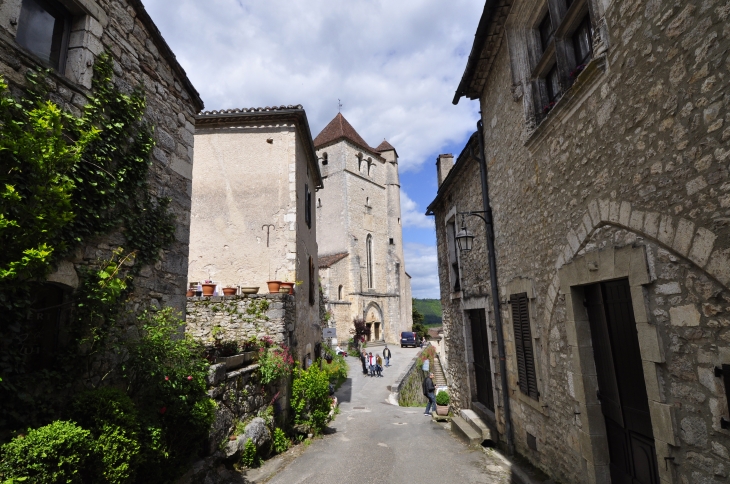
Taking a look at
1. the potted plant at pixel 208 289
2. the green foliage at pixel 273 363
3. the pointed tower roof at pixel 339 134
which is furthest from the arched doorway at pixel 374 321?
the green foliage at pixel 273 363

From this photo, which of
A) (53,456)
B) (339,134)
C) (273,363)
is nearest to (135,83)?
(53,456)

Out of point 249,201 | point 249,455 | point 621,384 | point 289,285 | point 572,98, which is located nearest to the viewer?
point 621,384

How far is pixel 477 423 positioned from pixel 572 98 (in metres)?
6.09

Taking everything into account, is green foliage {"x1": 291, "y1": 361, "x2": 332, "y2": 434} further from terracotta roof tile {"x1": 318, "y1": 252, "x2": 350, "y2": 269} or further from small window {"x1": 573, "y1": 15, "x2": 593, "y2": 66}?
terracotta roof tile {"x1": 318, "y1": 252, "x2": 350, "y2": 269}

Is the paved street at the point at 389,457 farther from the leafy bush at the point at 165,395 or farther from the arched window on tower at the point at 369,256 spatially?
the arched window on tower at the point at 369,256

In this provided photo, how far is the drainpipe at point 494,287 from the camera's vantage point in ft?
20.9

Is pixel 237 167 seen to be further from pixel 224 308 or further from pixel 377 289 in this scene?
pixel 377 289

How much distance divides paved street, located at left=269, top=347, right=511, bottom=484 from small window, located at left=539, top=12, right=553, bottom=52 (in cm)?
587

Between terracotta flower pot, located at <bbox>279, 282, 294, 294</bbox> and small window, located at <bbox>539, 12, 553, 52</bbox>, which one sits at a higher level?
small window, located at <bbox>539, 12, 553, 52</bbox>

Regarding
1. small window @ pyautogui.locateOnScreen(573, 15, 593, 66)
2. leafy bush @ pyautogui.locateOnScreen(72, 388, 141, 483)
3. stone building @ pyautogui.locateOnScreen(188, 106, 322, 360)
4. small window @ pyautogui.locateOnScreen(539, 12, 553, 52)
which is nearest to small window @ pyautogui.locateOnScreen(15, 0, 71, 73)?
leafy bush @ pyautogui.locateOnScreen(72, 388, 141, 483)

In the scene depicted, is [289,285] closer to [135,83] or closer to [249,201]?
[249,201]

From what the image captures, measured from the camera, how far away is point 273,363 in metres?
7.34

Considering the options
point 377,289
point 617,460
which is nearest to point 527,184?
point 617,460

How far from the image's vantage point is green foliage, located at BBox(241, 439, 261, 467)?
19.2ft
